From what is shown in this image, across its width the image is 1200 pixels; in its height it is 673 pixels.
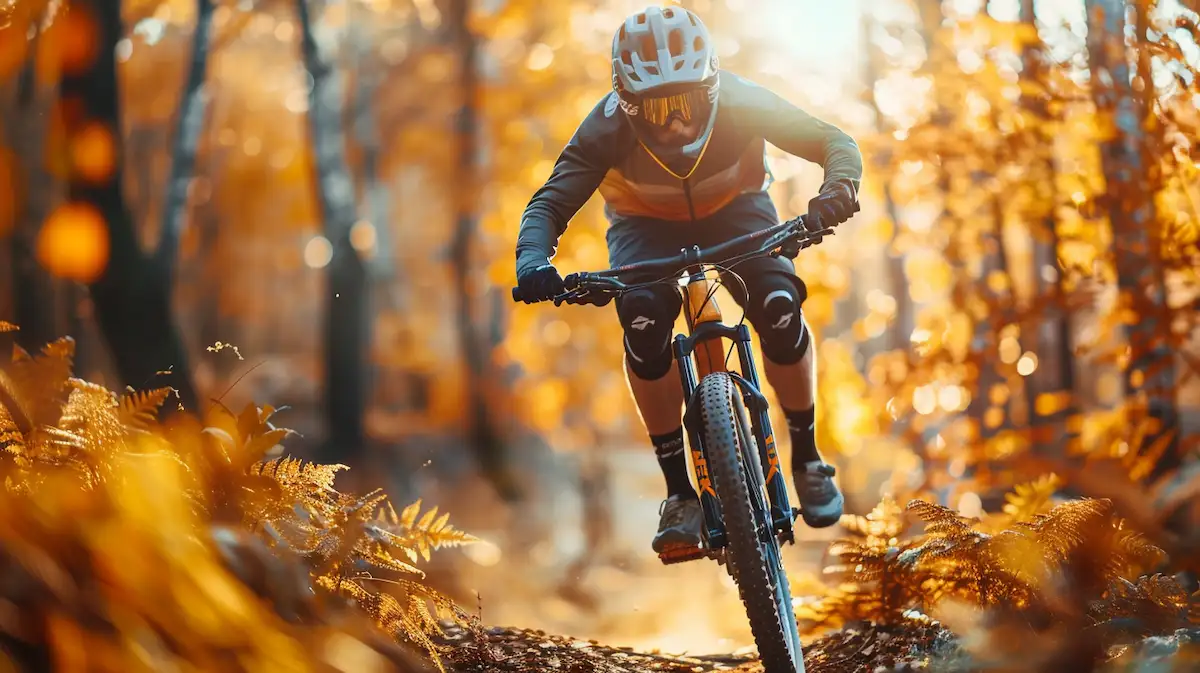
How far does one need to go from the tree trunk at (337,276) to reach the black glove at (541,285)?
892 centimetres

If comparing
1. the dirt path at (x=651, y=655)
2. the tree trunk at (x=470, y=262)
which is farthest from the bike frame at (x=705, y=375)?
the tree trunk at (x=470, y=262)

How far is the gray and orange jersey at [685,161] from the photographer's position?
4355mm

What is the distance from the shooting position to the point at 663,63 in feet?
13.4

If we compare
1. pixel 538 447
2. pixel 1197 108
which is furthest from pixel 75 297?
pixel 538 447

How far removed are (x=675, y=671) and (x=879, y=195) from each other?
7.75 meters

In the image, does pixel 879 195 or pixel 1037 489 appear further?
pixel 879 195

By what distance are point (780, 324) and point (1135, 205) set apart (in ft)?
8.39

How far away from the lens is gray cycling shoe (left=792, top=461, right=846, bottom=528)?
4426 millimetres

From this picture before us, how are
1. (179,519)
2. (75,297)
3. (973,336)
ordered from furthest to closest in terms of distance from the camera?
1. (75,297)
2. (973,336)
3. (179,519)

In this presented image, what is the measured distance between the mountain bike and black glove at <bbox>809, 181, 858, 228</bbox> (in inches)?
1.9

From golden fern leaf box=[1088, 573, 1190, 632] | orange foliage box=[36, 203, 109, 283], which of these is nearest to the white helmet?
golden fern leaf box=[1088, 573, 1190, 632]

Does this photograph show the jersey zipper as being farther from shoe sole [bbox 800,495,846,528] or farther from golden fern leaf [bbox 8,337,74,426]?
golden fern leaf [bbox 8,337,74,426]

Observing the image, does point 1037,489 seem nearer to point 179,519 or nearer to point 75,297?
point 179,519

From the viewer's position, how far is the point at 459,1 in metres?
15.3
